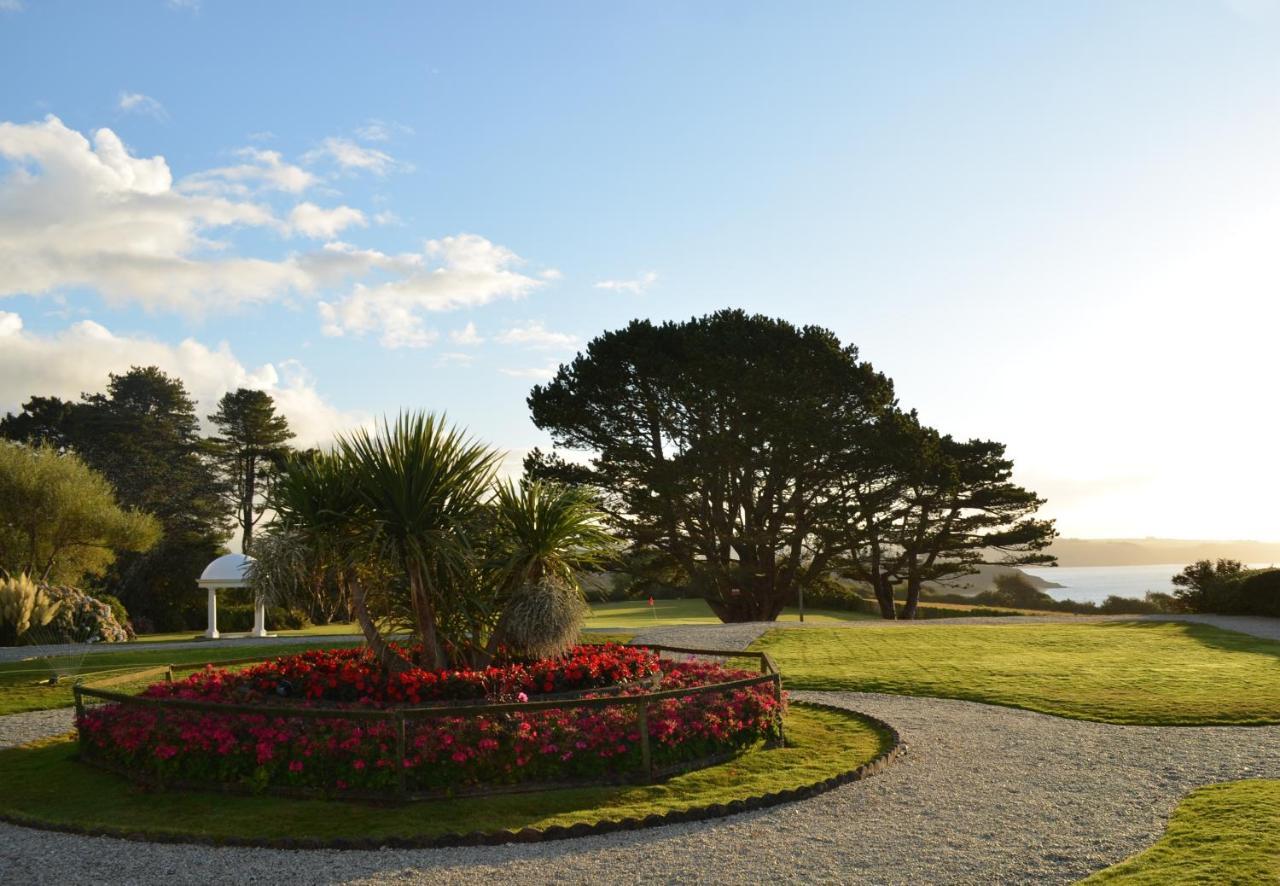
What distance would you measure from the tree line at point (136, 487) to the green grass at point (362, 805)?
16691mm

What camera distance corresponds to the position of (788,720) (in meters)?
13.8

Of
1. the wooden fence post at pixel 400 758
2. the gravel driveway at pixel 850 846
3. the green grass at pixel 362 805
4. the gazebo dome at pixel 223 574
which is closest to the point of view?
the gravel driveway at pixel 850 846

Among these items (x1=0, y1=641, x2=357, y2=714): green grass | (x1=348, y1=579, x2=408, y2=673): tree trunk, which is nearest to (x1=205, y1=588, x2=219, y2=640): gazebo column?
(x1=0, y1=641, x2=357, y2=714): green grass

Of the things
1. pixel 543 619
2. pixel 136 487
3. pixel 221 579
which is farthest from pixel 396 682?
pixel 136 487

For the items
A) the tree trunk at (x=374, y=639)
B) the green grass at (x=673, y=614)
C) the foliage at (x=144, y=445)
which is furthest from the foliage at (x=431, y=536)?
the foliage at (x=144, y=445)

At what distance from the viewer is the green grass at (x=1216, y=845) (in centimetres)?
688

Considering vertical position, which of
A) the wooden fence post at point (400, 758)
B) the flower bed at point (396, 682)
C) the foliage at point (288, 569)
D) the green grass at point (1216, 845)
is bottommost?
the green grass at point (1216, 845)

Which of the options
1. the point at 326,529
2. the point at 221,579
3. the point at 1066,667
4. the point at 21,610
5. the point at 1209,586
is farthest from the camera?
the point at 1209,586

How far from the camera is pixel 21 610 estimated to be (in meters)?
27.1

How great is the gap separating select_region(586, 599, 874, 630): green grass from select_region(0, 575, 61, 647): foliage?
63.0 feet

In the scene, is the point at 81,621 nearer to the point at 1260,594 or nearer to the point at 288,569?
the point at 288,569

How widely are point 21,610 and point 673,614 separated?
93.0 ft

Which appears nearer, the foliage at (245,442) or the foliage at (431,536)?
the foliage at (431,536)

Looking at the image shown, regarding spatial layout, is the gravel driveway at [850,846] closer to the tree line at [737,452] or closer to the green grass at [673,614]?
the tree line at [737,452]
